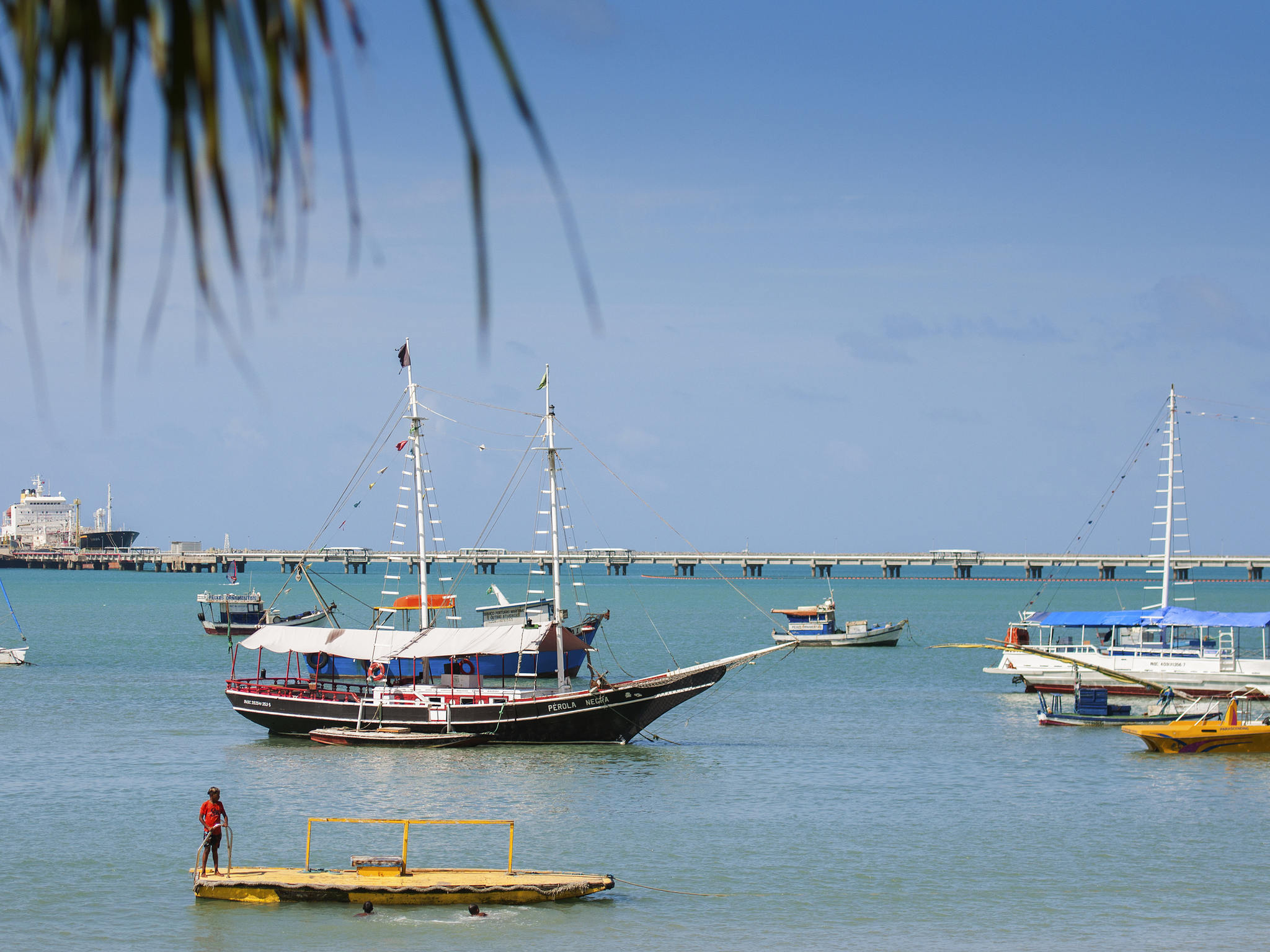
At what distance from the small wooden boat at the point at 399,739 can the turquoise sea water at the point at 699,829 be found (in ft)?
1.35

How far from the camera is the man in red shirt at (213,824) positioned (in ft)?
79.8

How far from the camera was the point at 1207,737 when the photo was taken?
42375mm

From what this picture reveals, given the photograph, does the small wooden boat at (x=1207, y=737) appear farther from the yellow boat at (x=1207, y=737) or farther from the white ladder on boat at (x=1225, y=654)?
the white ladder on boat at (x=1225, y=654)

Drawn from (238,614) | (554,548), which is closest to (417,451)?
(554,548)

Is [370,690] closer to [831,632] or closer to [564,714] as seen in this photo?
[564,714]

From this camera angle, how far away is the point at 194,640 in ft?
339

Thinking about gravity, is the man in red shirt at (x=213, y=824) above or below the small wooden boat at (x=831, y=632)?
above

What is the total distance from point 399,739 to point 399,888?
68.3ft

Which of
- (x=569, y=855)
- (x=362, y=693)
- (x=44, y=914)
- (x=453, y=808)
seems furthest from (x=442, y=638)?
(x=44, y=914)

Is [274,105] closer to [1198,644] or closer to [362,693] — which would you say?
[362,693]

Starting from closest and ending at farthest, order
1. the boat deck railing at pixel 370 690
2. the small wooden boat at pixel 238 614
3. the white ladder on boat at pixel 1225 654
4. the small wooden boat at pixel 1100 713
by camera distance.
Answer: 1. the boat deck railing at pixel 370 690
2. the small wooden boat at pixel 1100 713
3. the white ladder on boat at pixel 1225 654
4. the small wooden boat at pixel 238 614

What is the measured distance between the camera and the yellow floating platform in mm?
23922

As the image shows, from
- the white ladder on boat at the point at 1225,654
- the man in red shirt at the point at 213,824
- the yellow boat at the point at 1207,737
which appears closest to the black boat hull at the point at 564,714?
the yellow boat at the point at 1207,737

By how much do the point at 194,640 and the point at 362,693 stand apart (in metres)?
62.2
